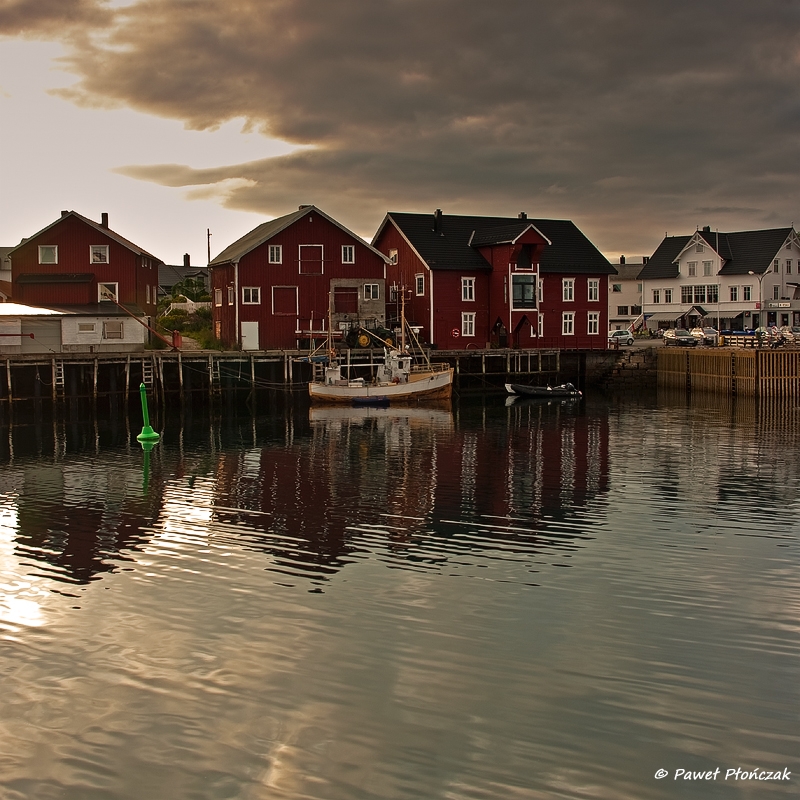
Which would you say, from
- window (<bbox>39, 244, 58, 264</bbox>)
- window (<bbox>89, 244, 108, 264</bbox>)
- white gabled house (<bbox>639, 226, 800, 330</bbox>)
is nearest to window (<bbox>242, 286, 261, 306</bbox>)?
window (<bbox>89, 244, 108, 264</bbox>)

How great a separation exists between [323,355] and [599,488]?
110 feet

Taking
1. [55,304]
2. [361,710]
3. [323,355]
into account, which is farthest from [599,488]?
[55,304]

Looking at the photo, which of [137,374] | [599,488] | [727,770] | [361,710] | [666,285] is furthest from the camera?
[666,285]

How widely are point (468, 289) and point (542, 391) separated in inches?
410

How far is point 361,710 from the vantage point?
11.5 m

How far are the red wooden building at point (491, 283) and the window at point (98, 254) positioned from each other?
19.6 m

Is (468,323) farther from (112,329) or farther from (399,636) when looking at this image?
(399,636)

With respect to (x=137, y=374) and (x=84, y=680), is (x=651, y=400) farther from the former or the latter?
(x=84, y=680)

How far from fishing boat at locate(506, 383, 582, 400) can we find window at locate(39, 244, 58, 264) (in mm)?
31758

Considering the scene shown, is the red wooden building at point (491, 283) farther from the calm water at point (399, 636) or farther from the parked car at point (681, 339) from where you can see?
the calm water at point (399, 636)

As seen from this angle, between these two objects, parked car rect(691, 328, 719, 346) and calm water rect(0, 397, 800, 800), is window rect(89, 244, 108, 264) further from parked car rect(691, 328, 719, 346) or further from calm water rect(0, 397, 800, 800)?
parked car rect(691, 328, 719, 346)

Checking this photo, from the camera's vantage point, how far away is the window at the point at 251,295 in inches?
2384

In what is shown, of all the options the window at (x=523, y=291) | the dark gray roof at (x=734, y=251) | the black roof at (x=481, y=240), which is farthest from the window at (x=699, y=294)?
the window at (x=523, y=291)

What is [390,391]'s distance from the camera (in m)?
56.0
